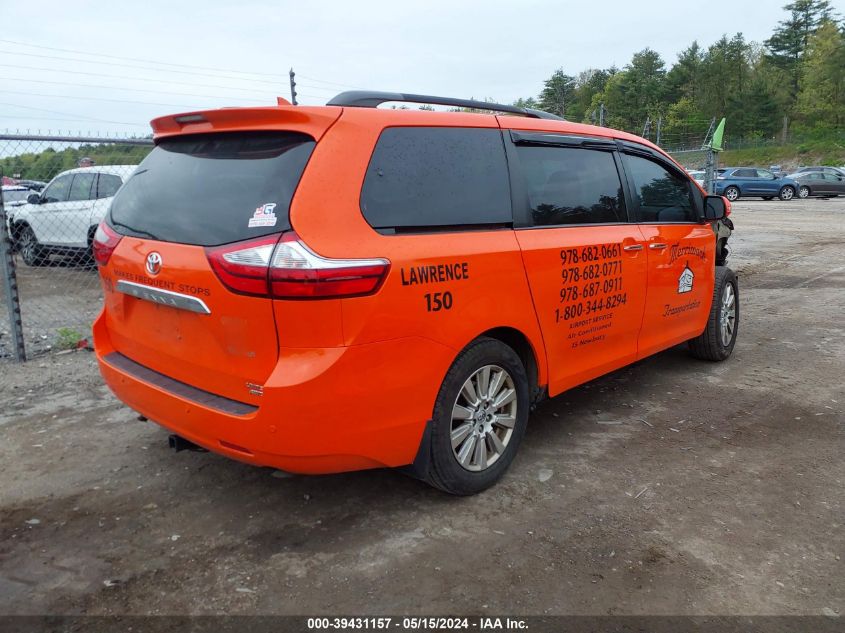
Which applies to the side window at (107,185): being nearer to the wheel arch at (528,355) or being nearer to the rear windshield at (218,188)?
the rear windshield at (218,188)

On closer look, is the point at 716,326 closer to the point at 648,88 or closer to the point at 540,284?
the point at 540,284

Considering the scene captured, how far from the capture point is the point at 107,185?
10141mm

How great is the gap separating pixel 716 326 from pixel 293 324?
4.12 meters

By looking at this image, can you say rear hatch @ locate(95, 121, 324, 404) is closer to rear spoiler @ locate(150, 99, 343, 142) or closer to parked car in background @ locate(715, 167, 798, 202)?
rear spoiler @ locate(150, 99, 343, 142)

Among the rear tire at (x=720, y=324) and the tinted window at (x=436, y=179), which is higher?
the tinted window at (x=436, y=179)

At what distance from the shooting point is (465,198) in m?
3.26

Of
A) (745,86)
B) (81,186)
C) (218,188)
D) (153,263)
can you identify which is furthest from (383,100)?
(745,86)

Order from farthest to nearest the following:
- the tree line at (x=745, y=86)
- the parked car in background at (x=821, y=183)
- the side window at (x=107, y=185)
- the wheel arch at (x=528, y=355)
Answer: the tree line at (x=745, y=86) → the parked car in background at (x=821, y=183) → the side window at (x=107, y=185) → the wheel arch at (x=528, y=355)

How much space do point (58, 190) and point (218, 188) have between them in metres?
9.39

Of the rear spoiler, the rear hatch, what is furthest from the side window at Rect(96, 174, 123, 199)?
the rear spoiler

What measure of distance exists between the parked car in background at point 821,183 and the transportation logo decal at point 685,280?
3151 cm

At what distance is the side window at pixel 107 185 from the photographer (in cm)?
1007

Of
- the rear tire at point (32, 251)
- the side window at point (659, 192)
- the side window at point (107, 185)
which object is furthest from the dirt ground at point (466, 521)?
the rear tire at point (32, 251)

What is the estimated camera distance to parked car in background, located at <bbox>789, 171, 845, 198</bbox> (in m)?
31.5
